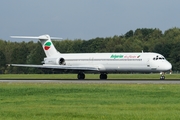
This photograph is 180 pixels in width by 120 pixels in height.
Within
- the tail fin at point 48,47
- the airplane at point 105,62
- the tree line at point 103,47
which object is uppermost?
the tree line at point 103,47

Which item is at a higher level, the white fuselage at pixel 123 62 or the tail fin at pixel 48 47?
the tail fin at pixel 48 47

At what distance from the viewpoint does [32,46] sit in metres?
156

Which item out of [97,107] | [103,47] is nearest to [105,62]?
[97,107]

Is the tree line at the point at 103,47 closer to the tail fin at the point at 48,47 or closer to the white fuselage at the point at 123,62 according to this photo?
the tail fin at the point at 48,47

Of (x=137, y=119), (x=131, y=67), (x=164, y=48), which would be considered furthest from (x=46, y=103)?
(x=164, y=48)

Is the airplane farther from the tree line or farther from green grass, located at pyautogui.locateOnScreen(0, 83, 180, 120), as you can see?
the tree line

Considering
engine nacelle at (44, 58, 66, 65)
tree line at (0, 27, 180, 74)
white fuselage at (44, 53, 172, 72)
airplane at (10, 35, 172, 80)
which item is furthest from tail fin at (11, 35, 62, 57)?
tree line at (0, 27, 180, 74)

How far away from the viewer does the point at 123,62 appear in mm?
63125

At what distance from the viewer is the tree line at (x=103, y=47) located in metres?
132

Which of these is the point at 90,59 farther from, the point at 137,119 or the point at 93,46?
the point at 93,46

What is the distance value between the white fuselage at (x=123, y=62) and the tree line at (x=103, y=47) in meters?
52.5

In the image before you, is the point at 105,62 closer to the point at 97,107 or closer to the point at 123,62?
the point at 123,62

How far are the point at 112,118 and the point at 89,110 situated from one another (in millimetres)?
2985

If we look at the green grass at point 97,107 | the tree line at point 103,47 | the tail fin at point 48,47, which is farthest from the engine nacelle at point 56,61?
the tree line at point 103,47
